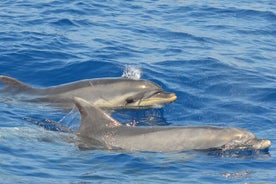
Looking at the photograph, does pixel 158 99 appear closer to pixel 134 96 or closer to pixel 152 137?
pixel 134 96

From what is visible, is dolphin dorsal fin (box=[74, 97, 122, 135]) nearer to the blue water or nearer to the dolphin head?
the blue water

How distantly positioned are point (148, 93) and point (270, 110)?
8.76 ft

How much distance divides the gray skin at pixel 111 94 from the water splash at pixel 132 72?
2.75m

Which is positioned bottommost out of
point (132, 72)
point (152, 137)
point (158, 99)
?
point (132, 72)

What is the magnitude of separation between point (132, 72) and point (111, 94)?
3.40 metres

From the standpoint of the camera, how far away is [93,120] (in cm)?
1325

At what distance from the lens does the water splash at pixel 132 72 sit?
19172 mm

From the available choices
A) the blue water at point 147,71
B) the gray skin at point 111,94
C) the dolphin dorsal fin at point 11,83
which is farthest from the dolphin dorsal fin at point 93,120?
the dolphin dorsal fin at point 11,83

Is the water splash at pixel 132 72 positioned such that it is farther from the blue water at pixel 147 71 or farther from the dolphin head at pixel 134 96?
the dolphin head at pixel 134 96

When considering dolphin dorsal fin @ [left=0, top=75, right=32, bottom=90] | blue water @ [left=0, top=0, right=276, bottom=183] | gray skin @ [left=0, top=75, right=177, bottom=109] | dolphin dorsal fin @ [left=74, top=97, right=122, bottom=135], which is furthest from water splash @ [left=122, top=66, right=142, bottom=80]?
dolphin dorsal fin @ [left=74, top=97, right=122, bottom=135]

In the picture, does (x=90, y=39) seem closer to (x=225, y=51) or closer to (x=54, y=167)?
(x=225, y=51)

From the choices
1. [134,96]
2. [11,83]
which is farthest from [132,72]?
[11,83]

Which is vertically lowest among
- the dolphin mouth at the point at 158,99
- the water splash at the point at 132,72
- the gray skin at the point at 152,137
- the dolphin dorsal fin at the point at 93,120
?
the water splash at the point at 132,72

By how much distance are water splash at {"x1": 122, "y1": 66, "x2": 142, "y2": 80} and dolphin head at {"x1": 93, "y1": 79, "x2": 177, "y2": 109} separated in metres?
2.75
